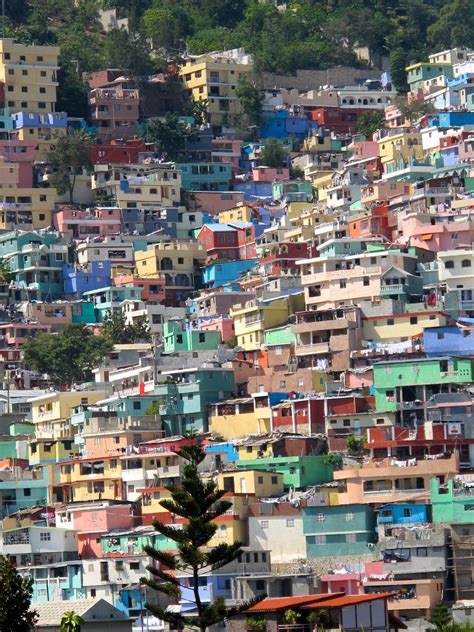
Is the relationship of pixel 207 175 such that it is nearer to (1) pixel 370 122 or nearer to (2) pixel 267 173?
(2) pixel 267 173

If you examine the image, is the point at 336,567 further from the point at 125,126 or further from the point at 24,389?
the point at 125,126

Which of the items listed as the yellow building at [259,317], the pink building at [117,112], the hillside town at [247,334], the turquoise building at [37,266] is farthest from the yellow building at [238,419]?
the pink building at [117,112]

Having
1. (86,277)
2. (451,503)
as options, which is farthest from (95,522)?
(86,277)

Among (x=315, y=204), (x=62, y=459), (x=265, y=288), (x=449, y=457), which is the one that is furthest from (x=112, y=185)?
(x=449, y=457)

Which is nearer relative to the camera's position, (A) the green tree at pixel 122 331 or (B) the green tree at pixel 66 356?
(B) the green tree at pixel 66 356

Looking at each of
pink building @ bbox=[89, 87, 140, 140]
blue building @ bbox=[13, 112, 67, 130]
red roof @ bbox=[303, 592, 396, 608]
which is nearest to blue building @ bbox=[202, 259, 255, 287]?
blue building @ bbox=[13, 112, 67, 130]

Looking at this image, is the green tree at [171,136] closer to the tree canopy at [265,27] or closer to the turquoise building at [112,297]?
the tree canopy at [265,27]

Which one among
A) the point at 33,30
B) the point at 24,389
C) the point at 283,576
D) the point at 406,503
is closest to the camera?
the point at 283,576
